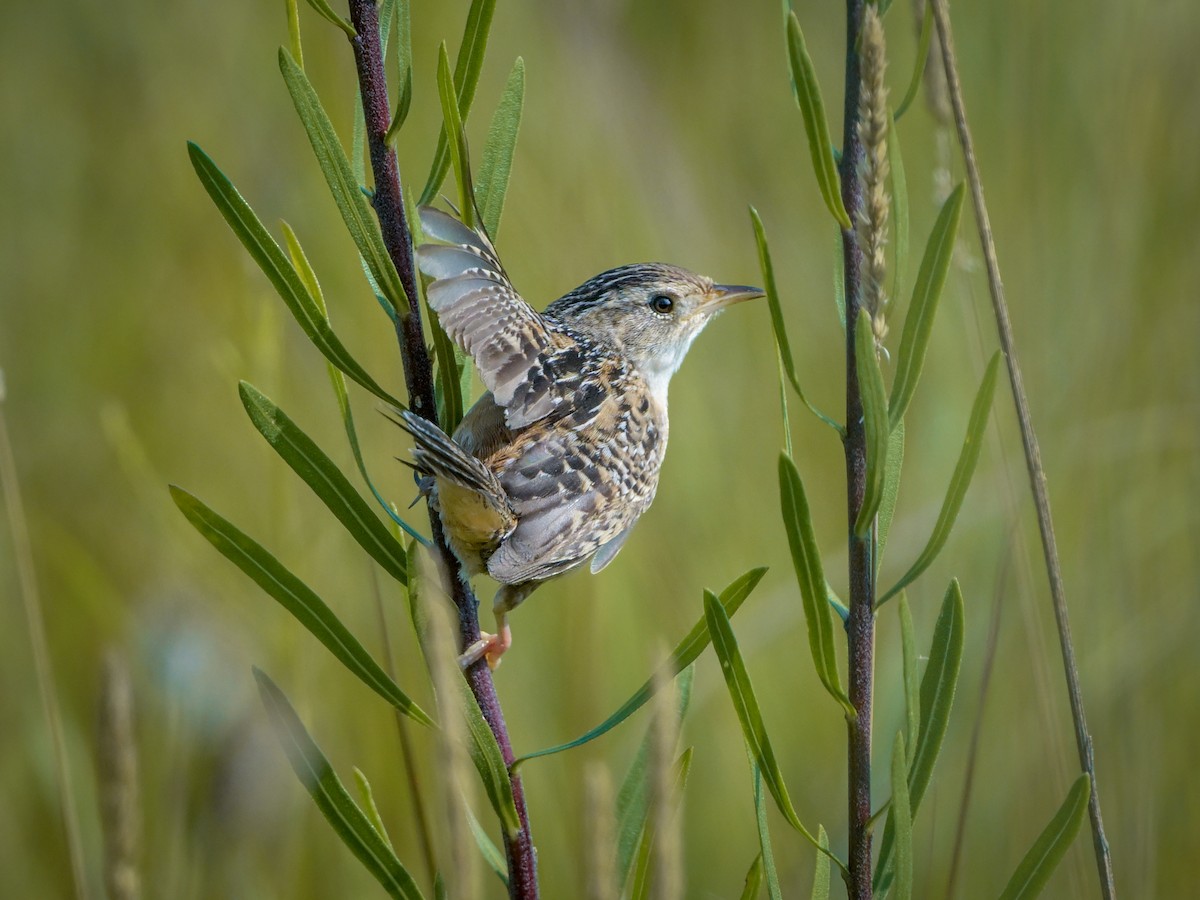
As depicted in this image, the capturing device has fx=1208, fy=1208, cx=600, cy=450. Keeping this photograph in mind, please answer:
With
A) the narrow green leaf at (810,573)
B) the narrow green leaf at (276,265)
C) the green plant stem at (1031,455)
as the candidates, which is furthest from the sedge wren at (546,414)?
the green plant stem at (1031,455)

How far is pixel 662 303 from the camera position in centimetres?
326

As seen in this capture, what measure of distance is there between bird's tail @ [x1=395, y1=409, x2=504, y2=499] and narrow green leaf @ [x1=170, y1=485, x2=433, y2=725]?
265mm

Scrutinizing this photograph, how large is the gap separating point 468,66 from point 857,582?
88 centimetres

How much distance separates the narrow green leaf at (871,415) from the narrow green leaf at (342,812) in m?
0.77

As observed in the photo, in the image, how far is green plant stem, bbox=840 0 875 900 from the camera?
1433 mm

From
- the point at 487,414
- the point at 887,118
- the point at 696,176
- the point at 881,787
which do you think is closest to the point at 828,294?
the point at 696,176

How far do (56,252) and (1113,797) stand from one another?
4622mm

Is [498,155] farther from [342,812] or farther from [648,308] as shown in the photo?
[648,308]

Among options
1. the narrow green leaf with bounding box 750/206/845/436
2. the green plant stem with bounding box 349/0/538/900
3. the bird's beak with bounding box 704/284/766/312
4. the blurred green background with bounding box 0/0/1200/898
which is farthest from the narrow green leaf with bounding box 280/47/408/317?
the bird's beak with bounding box 704/284/766/312

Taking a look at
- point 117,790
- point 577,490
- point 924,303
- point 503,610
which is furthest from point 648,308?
point 117,790

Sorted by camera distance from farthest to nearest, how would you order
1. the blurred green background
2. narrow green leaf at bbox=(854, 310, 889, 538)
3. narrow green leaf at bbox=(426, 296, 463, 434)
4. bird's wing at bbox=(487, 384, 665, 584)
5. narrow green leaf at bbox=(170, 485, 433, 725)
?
the blurred green background < bird's wing at bbox=(487, 384, 665, 584) < narrow green leaf at bbox=(426, 296, 463, 434) < narrow green leaf at bbox=(170, 485, 433, 725) < narrow green leaf at bbox=(854, 310, 889, 538)

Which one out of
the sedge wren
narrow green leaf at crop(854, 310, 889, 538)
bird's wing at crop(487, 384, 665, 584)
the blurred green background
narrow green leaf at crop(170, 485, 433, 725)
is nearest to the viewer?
narrow green leaf at crop(854, 310, 889, 538)

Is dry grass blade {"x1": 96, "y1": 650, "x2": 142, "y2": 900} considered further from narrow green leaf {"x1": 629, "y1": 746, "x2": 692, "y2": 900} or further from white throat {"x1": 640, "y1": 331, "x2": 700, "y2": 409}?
white throat {"x1": 640, "y1": 331, "x2": 700, "y2": 409}

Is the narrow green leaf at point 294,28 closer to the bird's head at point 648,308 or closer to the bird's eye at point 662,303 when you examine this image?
the bird's head at point 648,308
